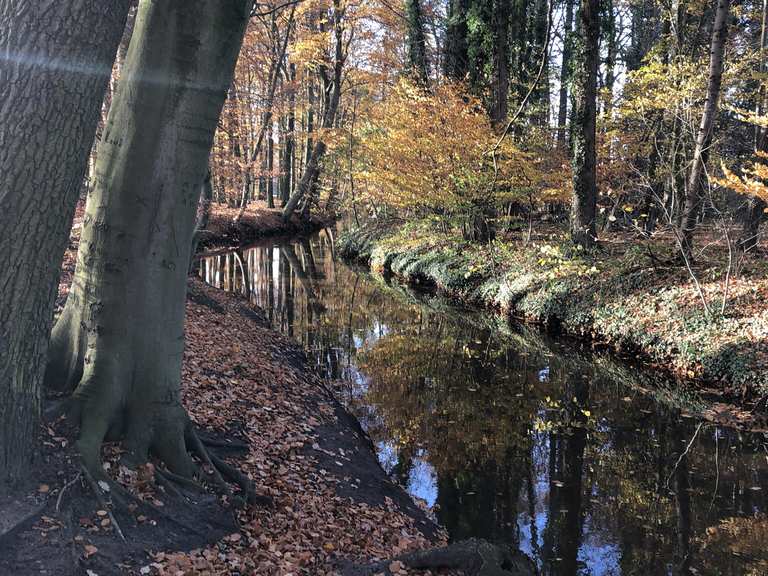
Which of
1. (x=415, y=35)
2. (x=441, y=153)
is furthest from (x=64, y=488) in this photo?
(x=415, y=35)

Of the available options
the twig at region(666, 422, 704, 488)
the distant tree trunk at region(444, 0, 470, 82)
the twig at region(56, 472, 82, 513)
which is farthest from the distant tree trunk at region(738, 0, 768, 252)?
the twig at region(56, 472, 82, 513)

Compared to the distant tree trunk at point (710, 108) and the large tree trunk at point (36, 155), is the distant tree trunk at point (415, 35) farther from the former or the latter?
the large tree trunk at point (36, 155)

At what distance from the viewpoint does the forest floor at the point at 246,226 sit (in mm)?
25906

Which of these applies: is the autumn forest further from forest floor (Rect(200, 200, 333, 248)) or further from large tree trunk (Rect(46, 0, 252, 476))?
forest floor (Rect(200, 200, 333, 248))

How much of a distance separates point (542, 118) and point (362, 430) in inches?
819

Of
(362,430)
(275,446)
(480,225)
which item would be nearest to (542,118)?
(480,225)

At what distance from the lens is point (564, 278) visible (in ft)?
46.2

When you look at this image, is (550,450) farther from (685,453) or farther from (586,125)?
(586,125)

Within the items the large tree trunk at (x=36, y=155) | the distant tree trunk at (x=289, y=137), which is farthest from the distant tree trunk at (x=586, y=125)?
the distant tree trunk at (x=289, y=137)

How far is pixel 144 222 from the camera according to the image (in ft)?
14.7

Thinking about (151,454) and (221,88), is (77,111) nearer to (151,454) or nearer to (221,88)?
(221,88)

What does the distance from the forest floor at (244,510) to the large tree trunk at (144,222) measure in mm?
350

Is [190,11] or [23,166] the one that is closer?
[23,166]

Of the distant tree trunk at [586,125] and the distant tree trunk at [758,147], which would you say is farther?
the distant tree trunk at [586,125]
